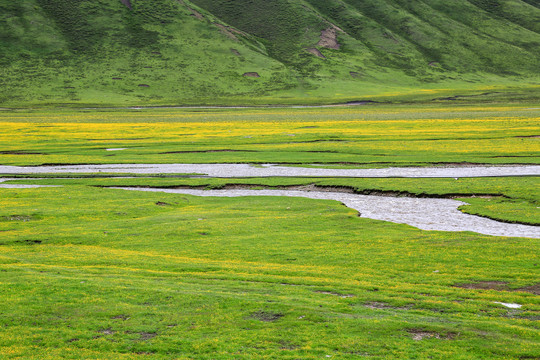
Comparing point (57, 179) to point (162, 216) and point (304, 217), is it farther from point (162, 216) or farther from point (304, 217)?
point (304, 217)

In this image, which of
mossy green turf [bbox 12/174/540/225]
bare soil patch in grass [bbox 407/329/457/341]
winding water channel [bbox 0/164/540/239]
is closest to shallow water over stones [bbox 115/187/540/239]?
winding water channel [bbox 0/164/540/239]

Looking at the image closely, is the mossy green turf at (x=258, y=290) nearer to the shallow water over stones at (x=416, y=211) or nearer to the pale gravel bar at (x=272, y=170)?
the shallow water over stones at (x=416, y=211)

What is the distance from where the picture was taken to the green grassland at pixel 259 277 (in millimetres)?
14812

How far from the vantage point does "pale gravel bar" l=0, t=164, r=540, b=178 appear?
2032 inches

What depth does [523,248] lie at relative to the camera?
24516 millimetres

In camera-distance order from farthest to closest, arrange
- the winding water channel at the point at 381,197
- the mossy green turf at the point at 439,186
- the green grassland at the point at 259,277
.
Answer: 1. the mossy green turf at the point at 439,186
2. the winding water channel at the point at 381,197
3. the green grassland at the point at 259,277

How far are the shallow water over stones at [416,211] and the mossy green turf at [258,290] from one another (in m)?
2.37

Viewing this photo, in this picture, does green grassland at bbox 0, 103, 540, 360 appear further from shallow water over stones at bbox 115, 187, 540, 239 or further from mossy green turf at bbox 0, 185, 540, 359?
shallow water over stones at bbox 115, 187, 540, 239

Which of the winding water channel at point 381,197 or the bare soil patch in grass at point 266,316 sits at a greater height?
the bare soil patch in grass at point 266,316

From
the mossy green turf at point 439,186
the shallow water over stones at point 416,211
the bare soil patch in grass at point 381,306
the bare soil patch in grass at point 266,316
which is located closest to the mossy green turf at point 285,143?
the mossy green turf at point 439,186

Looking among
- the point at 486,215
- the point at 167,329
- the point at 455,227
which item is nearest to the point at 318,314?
the point at 167,329

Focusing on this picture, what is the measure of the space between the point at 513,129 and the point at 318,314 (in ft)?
268

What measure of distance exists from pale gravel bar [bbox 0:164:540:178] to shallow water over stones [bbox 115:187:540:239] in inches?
328

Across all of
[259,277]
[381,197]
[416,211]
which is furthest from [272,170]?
[259,277]
